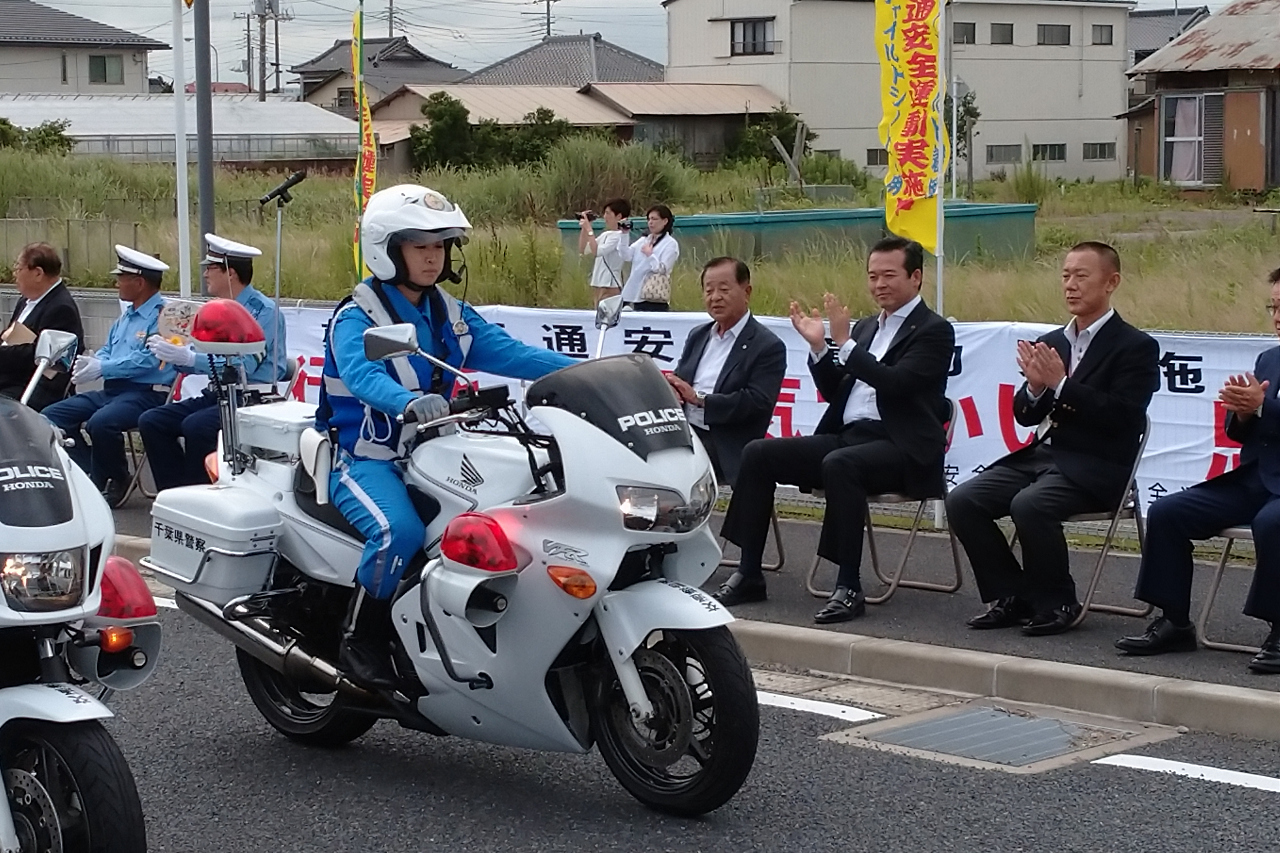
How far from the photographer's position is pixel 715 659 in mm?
4859

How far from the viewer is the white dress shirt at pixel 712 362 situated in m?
8.52

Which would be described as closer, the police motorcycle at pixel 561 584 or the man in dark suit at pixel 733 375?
the police motorcycle at pixel 561 584

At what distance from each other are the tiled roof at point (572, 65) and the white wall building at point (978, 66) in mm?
15493

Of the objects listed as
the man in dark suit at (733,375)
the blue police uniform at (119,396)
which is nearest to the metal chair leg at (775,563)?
the man in dark suit at (733,375)

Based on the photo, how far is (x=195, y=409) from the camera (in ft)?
35.7

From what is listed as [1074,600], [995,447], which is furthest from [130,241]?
[1074,600]

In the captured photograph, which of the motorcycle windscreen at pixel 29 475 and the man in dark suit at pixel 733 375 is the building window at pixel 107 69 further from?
the motorcycle windscreen at pixel 29 475

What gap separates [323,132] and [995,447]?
56.4 m

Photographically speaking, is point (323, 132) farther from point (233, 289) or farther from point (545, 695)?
point (545, 695)

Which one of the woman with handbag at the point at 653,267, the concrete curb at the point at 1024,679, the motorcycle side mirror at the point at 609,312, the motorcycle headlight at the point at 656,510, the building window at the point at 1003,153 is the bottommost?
the concrete curb at the point at 1024,679

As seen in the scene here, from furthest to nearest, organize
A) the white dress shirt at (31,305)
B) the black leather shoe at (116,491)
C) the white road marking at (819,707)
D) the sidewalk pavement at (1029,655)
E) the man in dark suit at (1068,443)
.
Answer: the black leather shoe at (116,491)
the white dress shirt at (31,305)
the man in dark suit at (1068,443)
the white road marking at (819,707)
the sidewalk pavement at (1029,655)

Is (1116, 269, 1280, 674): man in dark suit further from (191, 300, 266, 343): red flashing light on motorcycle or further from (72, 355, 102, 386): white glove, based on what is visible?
(72, 355, 102, 386): white glove

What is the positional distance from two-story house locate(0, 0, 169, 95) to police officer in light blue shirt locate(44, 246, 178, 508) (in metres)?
65.4

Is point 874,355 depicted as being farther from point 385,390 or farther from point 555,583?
point 555,583
